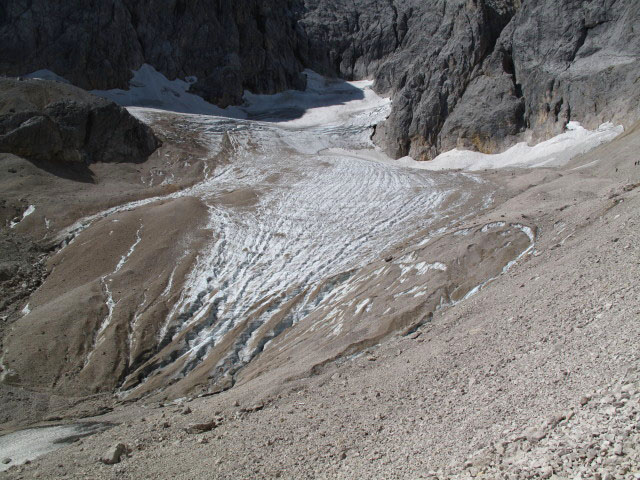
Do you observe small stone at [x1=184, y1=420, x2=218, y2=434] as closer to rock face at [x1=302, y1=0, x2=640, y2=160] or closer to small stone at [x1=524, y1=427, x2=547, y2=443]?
small stone at [x1=524, y1=427, x2=547, y2=443]

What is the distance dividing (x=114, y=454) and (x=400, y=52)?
2981 inches

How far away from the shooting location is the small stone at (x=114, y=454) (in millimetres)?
8789

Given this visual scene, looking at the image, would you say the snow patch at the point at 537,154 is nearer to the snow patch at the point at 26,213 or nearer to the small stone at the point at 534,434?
the snow patch at the point at 26,213

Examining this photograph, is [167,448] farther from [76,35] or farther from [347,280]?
[76,35]

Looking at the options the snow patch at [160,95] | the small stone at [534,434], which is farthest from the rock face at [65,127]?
the small stone at [534,434]

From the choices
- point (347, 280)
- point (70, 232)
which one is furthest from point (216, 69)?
point (347, 280)

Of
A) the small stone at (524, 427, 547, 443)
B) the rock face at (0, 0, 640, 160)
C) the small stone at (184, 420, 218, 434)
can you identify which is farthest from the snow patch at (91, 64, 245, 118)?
the small stone at (524, 427, 547, 443)

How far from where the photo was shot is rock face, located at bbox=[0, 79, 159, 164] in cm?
3396

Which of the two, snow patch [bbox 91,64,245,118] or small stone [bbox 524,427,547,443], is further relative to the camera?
snow patch [bbox 91,64,245,118]

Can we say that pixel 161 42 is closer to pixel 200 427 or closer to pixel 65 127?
pixel 65 127

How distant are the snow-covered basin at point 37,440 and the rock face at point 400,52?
3665cm

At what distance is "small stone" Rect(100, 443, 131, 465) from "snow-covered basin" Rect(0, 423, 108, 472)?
2.46 metres

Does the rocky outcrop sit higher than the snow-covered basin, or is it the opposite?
the rocky outcrop

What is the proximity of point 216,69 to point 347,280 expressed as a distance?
55945 mm
